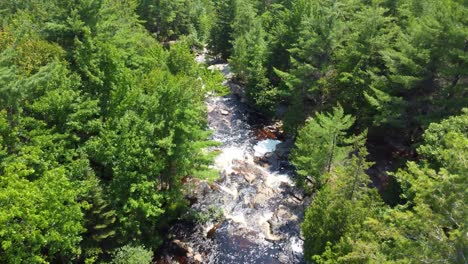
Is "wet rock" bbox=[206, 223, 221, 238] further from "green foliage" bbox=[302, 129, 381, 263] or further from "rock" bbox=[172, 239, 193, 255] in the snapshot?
"green foliage" bbox=[302, 129, 381, 263]

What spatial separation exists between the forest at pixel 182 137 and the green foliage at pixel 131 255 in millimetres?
70

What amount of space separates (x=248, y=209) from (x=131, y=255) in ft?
38.6

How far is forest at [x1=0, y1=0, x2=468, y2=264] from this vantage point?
17203 millimetres

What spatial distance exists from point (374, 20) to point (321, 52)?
5686 mm

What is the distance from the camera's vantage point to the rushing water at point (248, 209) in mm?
27484

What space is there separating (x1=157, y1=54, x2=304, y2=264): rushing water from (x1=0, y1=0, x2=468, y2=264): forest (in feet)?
6.38

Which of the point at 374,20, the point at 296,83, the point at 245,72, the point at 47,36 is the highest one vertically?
the point at 374,20

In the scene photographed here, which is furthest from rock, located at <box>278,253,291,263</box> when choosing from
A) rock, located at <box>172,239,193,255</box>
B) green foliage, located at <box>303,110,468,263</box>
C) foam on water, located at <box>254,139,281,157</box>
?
foam on water, located at <box>254,139,281,157</box>

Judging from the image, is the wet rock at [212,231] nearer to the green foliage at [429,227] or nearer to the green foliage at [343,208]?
the green foliage at [343,208]

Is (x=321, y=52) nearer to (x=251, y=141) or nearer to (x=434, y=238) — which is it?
(x=251, y=141)

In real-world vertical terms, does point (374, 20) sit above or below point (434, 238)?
above

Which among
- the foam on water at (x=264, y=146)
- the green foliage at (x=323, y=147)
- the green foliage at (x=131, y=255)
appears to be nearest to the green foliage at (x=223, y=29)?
the foam on water at (x=264, y=146)

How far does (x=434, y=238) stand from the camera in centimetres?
1416

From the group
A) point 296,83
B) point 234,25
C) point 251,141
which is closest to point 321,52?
point 296,83
